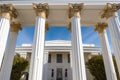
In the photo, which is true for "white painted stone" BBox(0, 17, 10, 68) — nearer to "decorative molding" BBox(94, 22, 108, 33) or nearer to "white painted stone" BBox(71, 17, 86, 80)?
"white painted stone" BBox(71, 17, 86, 80)

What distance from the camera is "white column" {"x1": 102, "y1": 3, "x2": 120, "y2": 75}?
1288 cm

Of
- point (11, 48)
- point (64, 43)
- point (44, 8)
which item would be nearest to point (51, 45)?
point (64, 43)

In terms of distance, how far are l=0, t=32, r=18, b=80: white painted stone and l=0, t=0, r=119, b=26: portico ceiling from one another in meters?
2.76

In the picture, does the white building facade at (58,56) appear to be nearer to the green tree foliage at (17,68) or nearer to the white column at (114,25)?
the green tree foliage at (17,68)

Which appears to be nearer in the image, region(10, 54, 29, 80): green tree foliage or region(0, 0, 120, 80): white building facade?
region(0, 0, 120, 80): white building facade

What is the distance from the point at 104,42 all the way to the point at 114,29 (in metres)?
3.63

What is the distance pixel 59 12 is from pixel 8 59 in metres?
8.05

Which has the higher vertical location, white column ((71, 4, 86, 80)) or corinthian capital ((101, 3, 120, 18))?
corinthian capital ((101, 3, 120, 18))

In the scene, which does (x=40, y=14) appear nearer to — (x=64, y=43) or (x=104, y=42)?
(x=104, y=42)

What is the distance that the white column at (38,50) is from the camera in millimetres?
11151

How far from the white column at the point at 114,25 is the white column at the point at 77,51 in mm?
3196

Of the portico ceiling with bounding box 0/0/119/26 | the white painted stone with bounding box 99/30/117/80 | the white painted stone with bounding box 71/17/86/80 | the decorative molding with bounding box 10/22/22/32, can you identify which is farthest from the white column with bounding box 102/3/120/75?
the decorative molding with bounding box 10/22/22/32

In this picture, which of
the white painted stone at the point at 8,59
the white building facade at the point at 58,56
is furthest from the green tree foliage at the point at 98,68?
the white painted stone at the point at 8,59

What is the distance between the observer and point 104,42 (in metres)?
16.9
